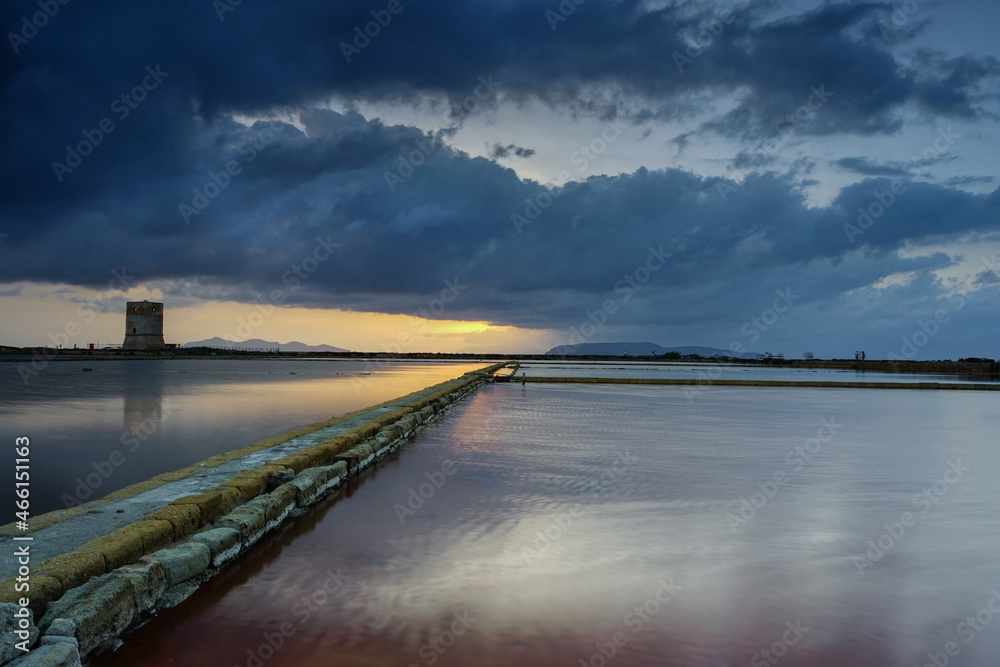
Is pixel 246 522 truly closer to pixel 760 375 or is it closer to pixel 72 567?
pixel 72 567

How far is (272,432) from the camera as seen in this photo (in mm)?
14055

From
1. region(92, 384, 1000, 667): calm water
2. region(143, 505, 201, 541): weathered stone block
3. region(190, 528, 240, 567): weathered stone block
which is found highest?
region(143, 505, 201, 541): weathered stone block

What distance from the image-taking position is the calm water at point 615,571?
3.83m

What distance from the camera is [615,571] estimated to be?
16.8ft

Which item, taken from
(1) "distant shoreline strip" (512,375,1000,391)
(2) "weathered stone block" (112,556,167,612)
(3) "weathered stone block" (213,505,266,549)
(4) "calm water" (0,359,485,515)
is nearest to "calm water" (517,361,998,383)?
(1) "distant shoreline strip" (512,375,1000,391)

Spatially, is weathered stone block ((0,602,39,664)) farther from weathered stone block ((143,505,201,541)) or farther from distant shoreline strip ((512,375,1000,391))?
distant shoreline strip ((512,375,1000,391))

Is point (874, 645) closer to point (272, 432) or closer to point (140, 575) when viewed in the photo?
point (140, 575)

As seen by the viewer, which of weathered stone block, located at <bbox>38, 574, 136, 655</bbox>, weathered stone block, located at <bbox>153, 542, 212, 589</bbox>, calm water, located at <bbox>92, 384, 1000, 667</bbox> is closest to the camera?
weathered stone block, located at <bbox>38, 574, 136, 655</bbox>

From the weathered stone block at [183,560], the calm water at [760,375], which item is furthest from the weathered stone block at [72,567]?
the calm water at [760,375]

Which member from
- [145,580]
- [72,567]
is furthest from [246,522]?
[72,567]

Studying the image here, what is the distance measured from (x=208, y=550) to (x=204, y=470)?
3.00 m

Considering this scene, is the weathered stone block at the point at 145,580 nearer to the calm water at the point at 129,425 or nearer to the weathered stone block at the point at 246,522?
the weathered stone block at the point at 246,522

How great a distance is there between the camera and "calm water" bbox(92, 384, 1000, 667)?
3828 millimetres

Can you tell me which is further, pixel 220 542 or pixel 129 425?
pixel 129 425
